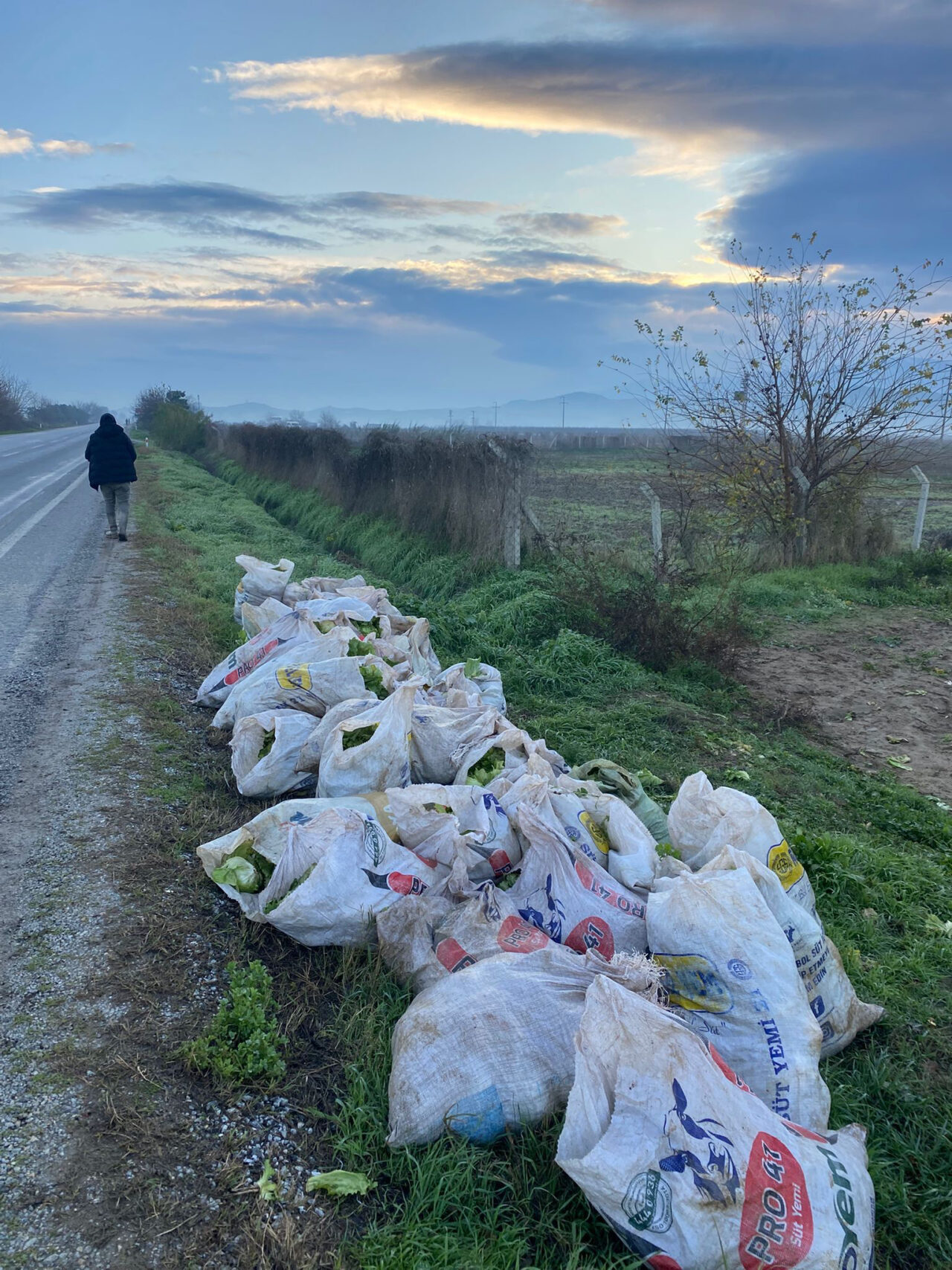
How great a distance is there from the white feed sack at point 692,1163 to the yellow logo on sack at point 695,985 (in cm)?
32

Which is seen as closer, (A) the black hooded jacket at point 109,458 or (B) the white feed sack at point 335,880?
(B) the white feed sack at point 335,880

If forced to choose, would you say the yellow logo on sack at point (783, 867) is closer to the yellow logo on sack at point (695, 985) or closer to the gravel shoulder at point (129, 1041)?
the yellow logo on sack at point (695, 985)

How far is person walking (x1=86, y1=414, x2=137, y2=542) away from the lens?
32.3ft

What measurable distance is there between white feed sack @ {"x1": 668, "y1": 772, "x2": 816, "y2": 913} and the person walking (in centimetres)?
879

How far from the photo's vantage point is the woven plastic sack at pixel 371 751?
3219 millimetres

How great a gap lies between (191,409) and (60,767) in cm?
3844

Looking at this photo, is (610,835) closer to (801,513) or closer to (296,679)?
(296,679)

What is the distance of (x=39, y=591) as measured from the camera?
714 centimetres

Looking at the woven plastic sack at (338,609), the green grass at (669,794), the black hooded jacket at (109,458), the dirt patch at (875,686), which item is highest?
the black hooded jacket at (109,458)

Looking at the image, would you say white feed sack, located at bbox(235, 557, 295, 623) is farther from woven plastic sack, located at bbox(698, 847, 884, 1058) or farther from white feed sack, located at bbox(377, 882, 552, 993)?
woven plastic sack, located at bbox(698, 847, 884, 1058)

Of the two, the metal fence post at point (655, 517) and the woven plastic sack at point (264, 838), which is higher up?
the metal fence post at point (655, 517)

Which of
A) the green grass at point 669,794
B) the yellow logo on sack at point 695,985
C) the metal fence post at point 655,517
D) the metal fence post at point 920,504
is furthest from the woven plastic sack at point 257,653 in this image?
the metal fence post at point 920,504

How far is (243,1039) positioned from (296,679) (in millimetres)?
1935

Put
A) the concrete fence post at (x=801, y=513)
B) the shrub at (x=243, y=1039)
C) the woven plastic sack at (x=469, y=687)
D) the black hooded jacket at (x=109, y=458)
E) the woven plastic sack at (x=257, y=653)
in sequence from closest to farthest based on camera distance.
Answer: the shrub at (x=243, y=1039) → the woven plastic sack at (x=469, y=687) → the woven plastic sack at (x=257, y=653) → the black hooded jacket at (x=109, y=458) → the concrete fence post at (x=801, y=513)
